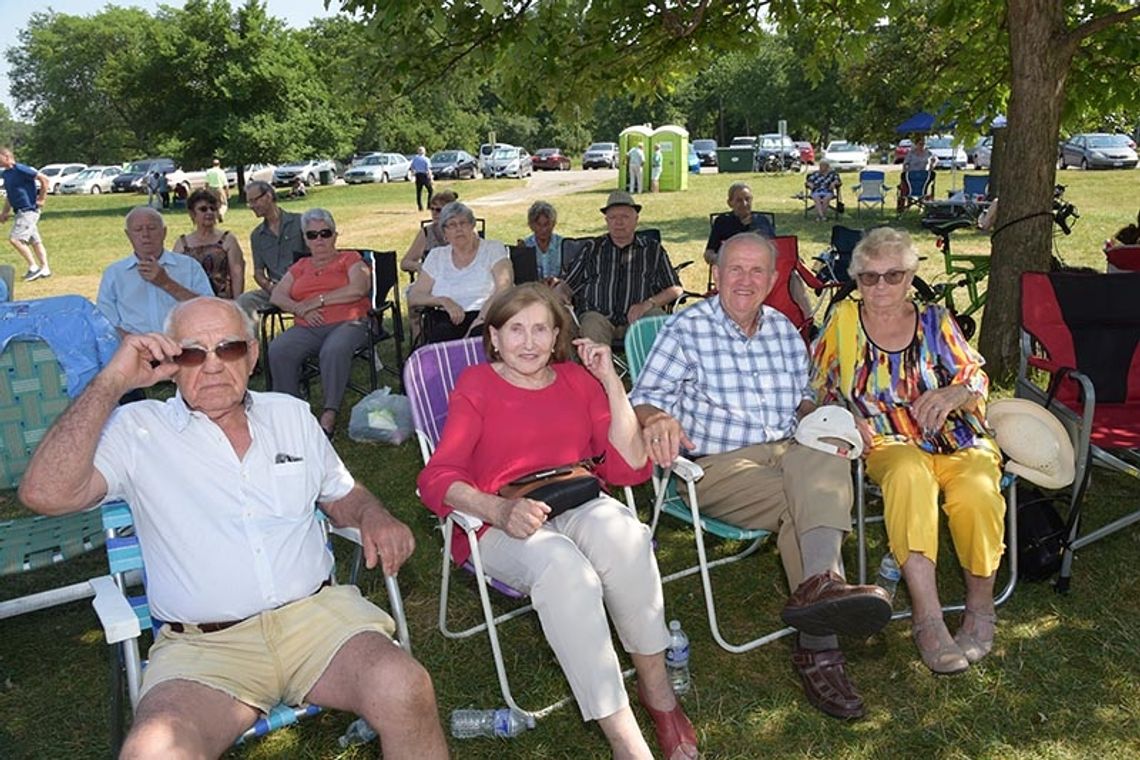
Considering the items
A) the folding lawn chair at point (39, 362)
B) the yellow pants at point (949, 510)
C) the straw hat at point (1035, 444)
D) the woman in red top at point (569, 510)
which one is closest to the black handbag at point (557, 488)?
the woman in red top at point (569, 510)

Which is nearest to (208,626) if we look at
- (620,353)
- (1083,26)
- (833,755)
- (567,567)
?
(567,567)

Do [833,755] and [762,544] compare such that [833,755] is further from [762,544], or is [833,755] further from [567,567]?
[762,544]

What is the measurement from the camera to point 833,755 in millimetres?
2576

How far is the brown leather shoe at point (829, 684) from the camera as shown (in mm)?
2707

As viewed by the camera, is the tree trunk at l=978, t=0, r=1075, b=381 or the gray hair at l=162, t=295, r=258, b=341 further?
Answer: the tree trunk at l=978, t=0, r=1075, b=381

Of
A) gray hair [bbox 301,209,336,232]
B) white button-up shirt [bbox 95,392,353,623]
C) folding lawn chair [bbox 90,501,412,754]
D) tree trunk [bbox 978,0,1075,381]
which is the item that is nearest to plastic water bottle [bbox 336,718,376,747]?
folding lawn chair [bbox 90,501,412,754]

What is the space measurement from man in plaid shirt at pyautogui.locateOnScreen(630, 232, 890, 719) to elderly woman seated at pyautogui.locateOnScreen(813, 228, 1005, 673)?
0.20 metres

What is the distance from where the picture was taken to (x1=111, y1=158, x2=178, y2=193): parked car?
121 ft

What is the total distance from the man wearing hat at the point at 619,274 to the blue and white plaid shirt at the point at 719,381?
2355 millimetres

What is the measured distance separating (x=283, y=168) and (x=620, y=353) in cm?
3078

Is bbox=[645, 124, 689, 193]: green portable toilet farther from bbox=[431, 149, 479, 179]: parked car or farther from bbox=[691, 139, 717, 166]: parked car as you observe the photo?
bbox=[691, 139, 717, 166]: parked car

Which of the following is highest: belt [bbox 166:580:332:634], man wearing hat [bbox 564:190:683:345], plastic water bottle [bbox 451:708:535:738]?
man wearing hat [bbox 564:190:683:345]

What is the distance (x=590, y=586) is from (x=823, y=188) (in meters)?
16.0

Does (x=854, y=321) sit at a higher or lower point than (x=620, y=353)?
higher
